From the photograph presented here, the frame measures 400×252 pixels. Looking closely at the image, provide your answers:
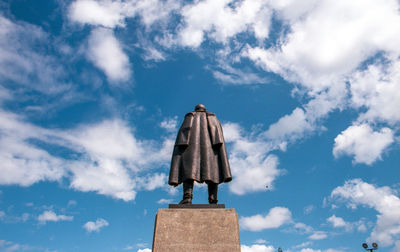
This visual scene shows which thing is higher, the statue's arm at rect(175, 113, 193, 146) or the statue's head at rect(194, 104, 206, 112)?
the statue's head at rect(194, 104, 206, 112)

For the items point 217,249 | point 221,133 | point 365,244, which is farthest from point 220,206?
point 365,244

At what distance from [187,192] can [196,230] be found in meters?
1.19

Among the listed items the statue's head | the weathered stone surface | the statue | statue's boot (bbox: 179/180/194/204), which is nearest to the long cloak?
the statue

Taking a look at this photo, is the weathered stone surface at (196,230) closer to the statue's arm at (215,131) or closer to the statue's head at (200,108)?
the statue's arm at (215,131)

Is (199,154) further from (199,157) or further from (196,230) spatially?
(196,230)

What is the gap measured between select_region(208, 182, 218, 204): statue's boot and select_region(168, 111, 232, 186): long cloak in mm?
145

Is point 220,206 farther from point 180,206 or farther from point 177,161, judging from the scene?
point 177,161

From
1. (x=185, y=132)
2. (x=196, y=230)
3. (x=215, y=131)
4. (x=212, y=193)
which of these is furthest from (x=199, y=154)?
(x=196, y=230)

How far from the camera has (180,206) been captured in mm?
6617

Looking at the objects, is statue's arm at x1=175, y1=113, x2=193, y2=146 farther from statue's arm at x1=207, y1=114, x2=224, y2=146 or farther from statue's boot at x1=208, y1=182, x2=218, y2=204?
statue's boot at x1=208, y1=182, x2=218, y2=204

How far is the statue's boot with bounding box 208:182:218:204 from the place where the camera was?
716 cm

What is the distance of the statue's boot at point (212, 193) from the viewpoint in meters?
7.16

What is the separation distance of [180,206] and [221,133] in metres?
2.46

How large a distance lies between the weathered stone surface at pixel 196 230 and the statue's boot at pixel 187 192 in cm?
55
